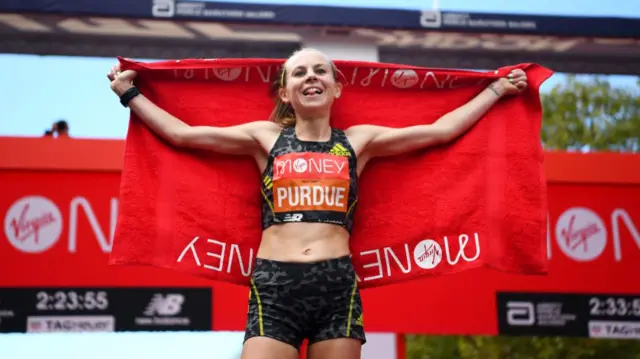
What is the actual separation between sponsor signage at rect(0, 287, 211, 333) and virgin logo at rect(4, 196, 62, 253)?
1.14ft

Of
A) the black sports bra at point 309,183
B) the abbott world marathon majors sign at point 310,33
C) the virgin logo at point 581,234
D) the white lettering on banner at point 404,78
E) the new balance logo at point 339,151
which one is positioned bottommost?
the black sports bra at point 309,183

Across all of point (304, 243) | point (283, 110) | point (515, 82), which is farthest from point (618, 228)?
point (304, 243)

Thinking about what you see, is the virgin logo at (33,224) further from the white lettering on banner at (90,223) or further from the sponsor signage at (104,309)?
the sponsor signage at (104,309)

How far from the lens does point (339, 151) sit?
3.80 metres

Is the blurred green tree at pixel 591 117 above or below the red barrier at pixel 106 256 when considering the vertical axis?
above

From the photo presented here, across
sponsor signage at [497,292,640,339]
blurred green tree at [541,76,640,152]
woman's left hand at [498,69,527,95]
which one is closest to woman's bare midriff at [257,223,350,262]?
woman's left hand at [498,69,527,95]

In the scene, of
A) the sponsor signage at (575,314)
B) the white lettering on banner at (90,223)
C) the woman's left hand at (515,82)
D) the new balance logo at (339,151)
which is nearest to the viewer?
the new balance logo at (339,151)

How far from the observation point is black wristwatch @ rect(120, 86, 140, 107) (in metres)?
4.00

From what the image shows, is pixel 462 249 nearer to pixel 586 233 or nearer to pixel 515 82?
pixel 515 82

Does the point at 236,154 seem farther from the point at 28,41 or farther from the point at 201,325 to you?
→ the point at 28,41

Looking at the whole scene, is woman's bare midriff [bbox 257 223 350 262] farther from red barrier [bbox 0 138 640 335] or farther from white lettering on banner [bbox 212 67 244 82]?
red barrier [bbox 0 138 640 335]

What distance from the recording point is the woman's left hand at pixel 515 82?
168 inches

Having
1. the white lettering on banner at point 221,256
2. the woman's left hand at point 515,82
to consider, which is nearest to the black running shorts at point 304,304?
the white lettering on banner at point 221,256

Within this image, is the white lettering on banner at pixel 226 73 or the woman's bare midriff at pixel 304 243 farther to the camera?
the white lettering on banner at pixel 226 73
